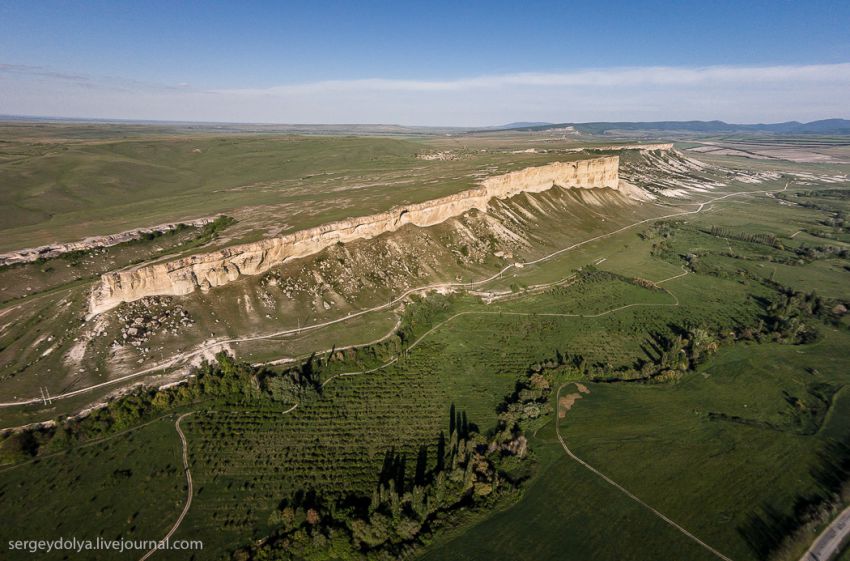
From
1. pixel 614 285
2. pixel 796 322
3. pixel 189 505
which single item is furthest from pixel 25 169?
pixel 796 322

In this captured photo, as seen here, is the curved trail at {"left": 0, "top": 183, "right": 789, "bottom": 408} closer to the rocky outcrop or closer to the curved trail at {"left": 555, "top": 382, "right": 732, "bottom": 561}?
the rocky outcrop

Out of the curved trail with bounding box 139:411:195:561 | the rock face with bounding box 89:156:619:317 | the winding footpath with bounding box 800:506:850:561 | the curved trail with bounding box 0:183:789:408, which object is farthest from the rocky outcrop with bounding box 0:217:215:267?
the winding footpath with bounding box 800:506:850:561

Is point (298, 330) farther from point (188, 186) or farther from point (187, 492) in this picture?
point (188, 186)

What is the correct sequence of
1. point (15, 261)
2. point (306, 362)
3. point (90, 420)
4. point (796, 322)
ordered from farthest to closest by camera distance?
point (796, 322)
point (15, 261)
point (306, 362)
point (90, 420)

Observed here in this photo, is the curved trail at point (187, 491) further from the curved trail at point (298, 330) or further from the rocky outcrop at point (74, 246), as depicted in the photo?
the rocky outcrop at point (74, 246)

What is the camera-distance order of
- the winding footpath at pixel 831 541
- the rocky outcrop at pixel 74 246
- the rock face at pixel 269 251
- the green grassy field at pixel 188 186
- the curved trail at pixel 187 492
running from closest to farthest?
the curved trail at pixel 187 492, the winding footpath at pixel 831 541, the rock face at pixel 269 251, the rocky outcrop at pixel 74 246, the green grassy field at pixel 188 186

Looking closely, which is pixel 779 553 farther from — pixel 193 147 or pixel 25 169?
pixel 193 147

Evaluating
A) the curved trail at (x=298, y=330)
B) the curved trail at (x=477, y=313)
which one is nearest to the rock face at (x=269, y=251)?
the curved trail at (x=298, y=330)
